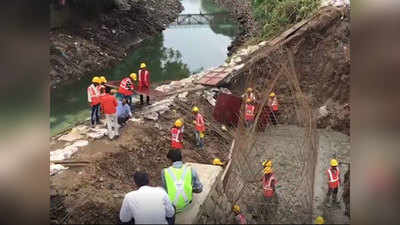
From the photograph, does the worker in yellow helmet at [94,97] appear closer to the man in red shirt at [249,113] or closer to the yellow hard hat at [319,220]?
the man in red shirt at [249,113]

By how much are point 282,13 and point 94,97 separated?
387 centimetres

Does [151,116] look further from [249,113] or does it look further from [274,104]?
[274,104]

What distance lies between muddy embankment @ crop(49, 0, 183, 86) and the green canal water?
0.23 metres

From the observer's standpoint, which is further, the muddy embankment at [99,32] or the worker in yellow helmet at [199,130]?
the muddy embankment at [99,32]

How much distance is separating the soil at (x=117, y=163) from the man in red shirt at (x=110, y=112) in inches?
3.4

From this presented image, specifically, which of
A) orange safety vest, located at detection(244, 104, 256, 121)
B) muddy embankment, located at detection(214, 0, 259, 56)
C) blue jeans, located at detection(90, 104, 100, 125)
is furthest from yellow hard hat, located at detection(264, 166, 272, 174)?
muddy embankment, located at detection(214, 0, 259, 56)

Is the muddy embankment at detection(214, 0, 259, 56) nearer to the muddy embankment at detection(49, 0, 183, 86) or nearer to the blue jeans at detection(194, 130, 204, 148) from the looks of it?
the muddy embankment at detection(49, 0, 183, 86)

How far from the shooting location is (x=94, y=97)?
412cm

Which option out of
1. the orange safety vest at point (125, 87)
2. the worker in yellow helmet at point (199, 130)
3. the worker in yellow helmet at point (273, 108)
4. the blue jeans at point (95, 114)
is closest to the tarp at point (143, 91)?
the orange safety vest at point (125, 87)

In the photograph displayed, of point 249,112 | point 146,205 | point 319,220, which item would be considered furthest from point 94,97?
point 319,220

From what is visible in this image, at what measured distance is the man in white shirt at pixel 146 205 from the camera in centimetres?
219

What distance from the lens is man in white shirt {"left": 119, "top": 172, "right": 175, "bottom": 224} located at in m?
2.19

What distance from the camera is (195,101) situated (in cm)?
514
